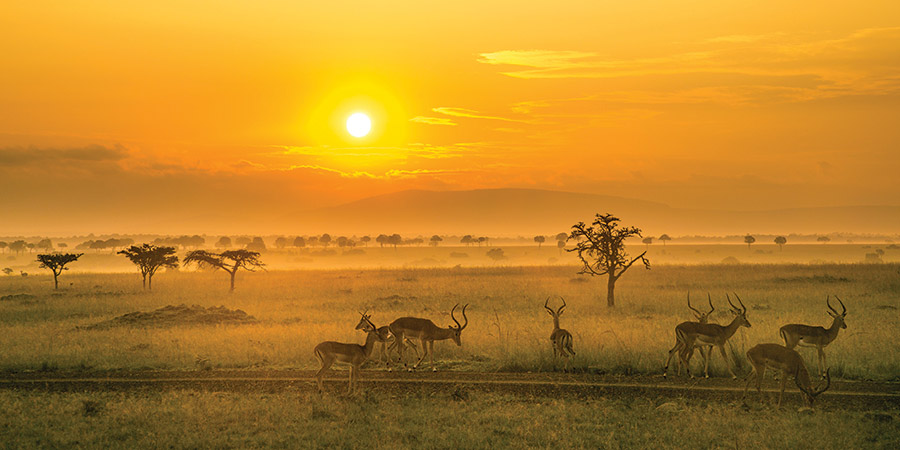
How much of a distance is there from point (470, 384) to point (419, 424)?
3.69 m

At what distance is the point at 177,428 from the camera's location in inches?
556

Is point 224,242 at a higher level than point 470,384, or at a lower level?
higher

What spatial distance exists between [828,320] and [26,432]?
27.8m

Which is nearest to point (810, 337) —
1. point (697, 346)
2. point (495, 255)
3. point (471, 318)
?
point (697, 346)

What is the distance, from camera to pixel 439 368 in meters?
20.0

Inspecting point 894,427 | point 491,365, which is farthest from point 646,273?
point 894,427

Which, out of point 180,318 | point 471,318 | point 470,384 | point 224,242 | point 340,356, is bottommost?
point 470,384

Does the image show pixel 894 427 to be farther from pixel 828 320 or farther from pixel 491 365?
pixel 828 320

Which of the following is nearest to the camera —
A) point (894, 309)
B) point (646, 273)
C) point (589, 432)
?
point (589, 432)

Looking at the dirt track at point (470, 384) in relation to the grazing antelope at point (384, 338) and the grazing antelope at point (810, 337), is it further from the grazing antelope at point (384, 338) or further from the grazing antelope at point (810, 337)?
the grazing antelope at point (810, 337)

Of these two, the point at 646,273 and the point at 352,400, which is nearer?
the point at 352,400

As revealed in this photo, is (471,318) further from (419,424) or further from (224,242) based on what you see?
(224,242)

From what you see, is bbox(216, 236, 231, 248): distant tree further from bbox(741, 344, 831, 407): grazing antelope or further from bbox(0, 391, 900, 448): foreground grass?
bbox(741, 344, 831, 407): grazing antelope

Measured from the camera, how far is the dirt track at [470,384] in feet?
53.2
